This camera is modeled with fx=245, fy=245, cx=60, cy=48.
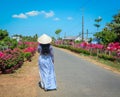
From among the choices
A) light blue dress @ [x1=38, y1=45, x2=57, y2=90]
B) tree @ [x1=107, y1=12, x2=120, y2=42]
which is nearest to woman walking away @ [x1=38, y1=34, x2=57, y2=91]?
light blue dress @ [x1=38, y1=45, x2=57, y2=90]

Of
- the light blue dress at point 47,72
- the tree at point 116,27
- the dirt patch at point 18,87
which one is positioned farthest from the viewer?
the tree at point 116,27

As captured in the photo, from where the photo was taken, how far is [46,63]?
866 centimetres

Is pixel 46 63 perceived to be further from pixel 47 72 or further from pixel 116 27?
pixel 116 27

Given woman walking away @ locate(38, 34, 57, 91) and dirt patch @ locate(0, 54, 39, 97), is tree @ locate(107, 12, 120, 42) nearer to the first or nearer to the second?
dirt patch @ locate(0, 54, 39, 97)

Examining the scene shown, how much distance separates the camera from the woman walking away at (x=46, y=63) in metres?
8.54

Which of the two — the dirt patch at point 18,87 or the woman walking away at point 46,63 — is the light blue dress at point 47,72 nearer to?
the woman walking away at point 46,63

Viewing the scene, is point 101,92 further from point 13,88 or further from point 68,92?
point 13,88

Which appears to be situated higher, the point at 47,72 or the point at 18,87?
the point at 47,72

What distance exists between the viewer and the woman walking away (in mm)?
8539

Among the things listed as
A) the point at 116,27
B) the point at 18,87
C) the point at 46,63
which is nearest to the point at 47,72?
the point at 46,63

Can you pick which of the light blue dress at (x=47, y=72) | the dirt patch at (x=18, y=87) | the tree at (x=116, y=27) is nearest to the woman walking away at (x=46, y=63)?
the light blue dress at (x=47, y=72)

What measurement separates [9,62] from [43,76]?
4.57 meters

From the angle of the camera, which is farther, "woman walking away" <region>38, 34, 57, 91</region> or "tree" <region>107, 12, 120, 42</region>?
"tree" <region>107, 12, 120, 42</region>

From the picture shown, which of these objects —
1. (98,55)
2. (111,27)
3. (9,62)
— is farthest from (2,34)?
(9,62)
